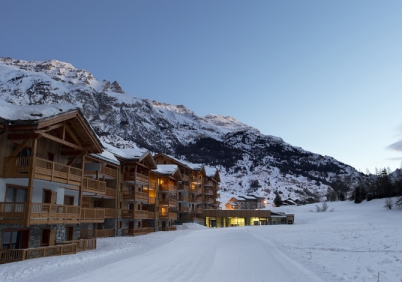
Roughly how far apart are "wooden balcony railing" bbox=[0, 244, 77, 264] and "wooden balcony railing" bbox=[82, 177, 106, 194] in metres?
7.30

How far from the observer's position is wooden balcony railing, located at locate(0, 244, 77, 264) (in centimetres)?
1886

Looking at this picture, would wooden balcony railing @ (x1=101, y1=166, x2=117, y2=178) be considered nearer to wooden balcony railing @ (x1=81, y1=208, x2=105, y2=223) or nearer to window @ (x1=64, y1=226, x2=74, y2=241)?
wooden balcony railing @ (x1=81, y1=208, x2=105, y2=223)

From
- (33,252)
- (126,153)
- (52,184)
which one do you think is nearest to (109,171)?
(126,153)

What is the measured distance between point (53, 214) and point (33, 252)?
10.1ft

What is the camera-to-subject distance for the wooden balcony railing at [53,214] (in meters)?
21.0

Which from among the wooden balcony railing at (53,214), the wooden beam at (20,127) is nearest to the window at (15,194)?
the wooden balcony railing at (53,214)

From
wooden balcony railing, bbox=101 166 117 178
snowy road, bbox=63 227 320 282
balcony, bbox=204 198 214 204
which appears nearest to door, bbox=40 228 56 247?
snowy road, bbox=63 227 320 282

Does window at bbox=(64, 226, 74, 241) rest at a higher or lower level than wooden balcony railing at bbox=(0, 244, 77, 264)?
higher

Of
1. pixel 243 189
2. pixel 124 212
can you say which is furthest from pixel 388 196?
pixel 243 189

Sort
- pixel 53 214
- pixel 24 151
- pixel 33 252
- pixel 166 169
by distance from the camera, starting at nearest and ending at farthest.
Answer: pixel 33 252, pixel 53 214, pixel 24 151, pixel 166 169

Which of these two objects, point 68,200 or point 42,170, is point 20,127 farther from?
point 68,200

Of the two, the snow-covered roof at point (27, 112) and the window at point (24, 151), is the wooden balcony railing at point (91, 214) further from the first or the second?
the snow-covered roof at point (27, 112)

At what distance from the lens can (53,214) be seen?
2247 centimetres

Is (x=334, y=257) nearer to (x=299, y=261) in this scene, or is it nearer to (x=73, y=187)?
(x=299, y=261)
